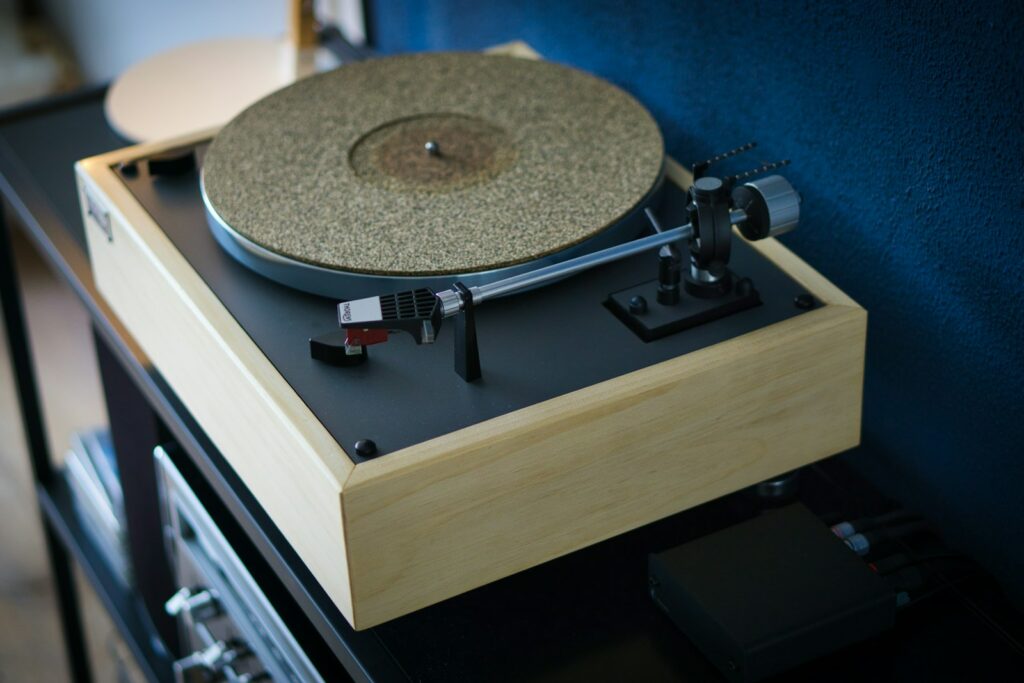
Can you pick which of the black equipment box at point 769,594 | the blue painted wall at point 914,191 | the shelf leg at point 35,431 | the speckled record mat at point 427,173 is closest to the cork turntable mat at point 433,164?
the speckled record mat at point 427,173

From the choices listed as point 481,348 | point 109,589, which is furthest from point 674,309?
point 109,589

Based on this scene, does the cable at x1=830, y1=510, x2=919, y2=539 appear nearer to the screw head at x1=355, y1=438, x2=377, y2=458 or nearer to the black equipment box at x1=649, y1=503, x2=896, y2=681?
the black equipment box at x1=649, y1=503, x2=896, y2=681

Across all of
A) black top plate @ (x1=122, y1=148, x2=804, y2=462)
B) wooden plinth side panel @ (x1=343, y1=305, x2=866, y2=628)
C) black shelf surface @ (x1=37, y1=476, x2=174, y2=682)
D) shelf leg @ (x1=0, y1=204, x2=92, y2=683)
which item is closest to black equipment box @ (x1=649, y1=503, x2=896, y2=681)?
wooden plinth side panel @ (x1=343, y1=305, x2=866, y2=628)

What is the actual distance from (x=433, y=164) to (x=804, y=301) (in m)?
0.32

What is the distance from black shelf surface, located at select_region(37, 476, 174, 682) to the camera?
149 cm

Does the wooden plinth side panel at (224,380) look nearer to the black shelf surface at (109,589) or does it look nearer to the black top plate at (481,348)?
the black top plate at (481,348)

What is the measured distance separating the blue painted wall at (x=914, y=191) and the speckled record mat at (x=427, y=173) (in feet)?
0.40

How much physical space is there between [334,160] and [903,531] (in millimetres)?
526

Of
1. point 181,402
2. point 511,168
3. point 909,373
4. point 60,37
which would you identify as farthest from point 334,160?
point 60,37

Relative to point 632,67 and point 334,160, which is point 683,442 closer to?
point 334,160

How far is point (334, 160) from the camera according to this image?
3.40ft

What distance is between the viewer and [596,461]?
842 millimetres

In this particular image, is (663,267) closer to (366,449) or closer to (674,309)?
(674,309)

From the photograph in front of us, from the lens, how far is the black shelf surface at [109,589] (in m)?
1.49
